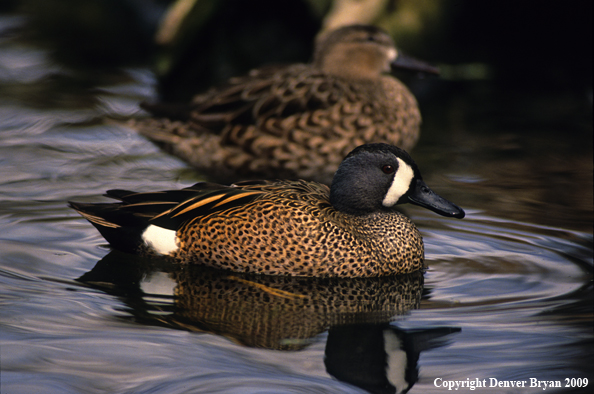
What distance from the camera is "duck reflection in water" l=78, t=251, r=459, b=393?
14.3 ft

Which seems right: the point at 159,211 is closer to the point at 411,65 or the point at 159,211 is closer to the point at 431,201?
the point at 431,201

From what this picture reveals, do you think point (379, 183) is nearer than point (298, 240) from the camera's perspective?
No

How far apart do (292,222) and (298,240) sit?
124mm

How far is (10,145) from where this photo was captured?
8.51 meters

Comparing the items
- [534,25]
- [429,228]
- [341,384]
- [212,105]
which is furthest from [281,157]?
[534,25]

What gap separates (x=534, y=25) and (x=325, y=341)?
354 inches

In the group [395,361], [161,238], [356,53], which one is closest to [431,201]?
[395,361]

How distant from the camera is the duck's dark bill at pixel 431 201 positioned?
5699 millimetres

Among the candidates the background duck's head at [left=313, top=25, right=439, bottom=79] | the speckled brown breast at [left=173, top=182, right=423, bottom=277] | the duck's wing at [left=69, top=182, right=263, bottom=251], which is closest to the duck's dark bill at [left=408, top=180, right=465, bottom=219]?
the speckled brown breast at [left=173, top=182, right=423, bottom=277]

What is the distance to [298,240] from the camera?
550 centimetres

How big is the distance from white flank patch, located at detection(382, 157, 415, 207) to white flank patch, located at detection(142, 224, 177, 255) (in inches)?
58.0

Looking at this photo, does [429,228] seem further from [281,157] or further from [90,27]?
[90,27]

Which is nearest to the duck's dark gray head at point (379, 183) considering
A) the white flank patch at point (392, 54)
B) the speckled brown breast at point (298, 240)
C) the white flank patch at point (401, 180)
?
the white flank patch at point (401, 180)

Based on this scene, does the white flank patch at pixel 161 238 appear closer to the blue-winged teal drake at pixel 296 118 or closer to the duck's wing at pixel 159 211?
the duck's wing at pixel 159 211
